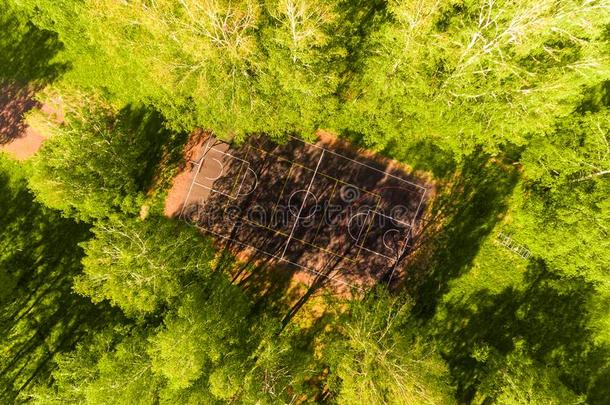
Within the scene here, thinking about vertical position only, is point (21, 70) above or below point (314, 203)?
above

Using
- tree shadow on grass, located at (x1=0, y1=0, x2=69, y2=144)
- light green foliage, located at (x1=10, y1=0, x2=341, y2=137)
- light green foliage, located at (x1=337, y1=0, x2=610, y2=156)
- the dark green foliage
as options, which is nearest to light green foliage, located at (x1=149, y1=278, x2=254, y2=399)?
the dark green foliage

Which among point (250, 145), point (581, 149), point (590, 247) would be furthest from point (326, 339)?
point (581, 149)

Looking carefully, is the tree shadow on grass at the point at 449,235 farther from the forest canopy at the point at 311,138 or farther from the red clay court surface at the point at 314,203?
the red clay court surface at the point at 314,203

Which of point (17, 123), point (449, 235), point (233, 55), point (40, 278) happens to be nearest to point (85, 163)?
point (233, 55)

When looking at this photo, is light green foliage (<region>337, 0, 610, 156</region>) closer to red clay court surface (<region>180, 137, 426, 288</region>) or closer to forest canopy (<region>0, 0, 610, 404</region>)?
forest canopy (<region>0, 0, 610, 404</region>)

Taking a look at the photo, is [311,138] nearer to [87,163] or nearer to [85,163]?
[87,163]

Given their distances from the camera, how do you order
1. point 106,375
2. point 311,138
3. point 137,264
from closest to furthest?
point 137,264 < point 106,375 < point 311,138

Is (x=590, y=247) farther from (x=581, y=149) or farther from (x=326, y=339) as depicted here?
(x=326, y=339)
